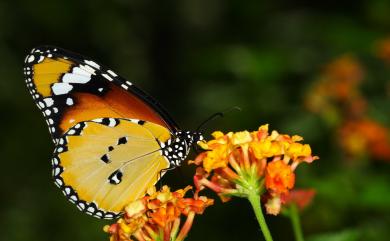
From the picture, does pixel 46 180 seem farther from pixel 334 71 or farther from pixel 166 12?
pixel 334 71

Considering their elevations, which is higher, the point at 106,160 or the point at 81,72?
the point at 81,72

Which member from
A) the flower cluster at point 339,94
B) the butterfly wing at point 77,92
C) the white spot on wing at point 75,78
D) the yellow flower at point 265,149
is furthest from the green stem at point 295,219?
the flower cluster at point 339,94

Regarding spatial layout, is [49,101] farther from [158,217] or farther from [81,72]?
[158,217]

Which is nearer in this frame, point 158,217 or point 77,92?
point 158,217

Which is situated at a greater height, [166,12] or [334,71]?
[166,12]

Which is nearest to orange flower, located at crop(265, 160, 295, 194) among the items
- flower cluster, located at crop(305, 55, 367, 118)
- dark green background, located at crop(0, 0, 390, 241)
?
dark green background, located at crop(0, 0, 390, 241)

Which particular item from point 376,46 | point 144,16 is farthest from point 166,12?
point 376,46

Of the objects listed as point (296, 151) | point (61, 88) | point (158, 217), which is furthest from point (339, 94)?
point (158, 217)

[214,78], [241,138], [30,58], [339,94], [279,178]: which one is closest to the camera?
[279,178]
